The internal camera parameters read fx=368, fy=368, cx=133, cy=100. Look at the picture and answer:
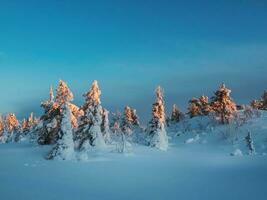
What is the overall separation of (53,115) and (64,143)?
1151cm

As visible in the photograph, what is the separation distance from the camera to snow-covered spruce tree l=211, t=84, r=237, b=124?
65.8 metres

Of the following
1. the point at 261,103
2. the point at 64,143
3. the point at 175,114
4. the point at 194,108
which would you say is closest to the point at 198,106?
the point at 194,108

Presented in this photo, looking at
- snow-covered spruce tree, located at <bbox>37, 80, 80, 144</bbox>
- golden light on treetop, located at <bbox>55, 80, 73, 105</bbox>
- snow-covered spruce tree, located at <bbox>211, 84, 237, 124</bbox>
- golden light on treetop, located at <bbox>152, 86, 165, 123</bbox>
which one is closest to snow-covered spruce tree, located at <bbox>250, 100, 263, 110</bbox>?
snow-covered spruce tree, located at <bbox>211, 84, 237, 124</bbox>

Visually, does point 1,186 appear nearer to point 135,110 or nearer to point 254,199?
point 254,199

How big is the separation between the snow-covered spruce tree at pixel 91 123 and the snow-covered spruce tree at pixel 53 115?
2.97m

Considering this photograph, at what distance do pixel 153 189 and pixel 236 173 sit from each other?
7348 mm

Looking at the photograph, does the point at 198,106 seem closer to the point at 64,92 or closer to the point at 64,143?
→ the point at 64,92

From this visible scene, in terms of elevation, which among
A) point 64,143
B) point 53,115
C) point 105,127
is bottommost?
point 64,143

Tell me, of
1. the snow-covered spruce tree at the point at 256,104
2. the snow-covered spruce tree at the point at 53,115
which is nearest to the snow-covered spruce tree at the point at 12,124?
the snow-covered spruce tree at the point at 53,115

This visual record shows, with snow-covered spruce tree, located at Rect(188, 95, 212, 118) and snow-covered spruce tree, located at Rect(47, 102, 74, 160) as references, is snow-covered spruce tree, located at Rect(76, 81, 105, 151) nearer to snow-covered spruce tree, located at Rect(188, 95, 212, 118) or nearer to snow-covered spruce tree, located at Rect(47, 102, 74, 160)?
snow-covered spruce tree, located at Rect(47, 102, 74, 160)

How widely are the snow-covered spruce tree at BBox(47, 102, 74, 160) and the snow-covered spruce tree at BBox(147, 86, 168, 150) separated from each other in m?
16.6

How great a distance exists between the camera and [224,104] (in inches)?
2603

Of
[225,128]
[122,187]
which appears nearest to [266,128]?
[225,128]

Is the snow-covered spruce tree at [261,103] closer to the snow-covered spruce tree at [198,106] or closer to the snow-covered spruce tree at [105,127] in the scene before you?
the snow-covered spruce tree at [198,106]
